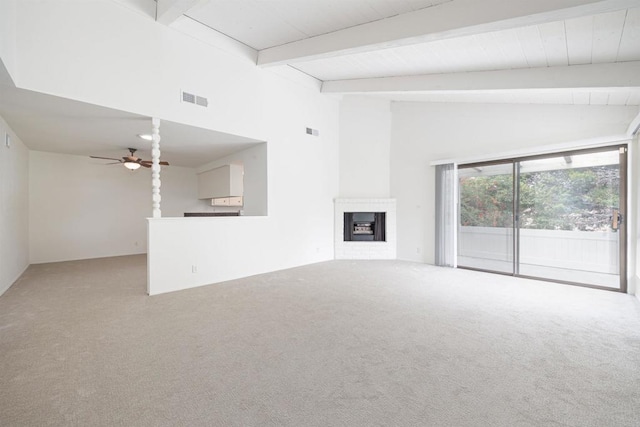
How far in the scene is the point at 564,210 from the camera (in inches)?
196

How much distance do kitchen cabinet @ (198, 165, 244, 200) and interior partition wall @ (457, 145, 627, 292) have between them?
5.33 metres

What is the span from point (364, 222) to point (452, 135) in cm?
274

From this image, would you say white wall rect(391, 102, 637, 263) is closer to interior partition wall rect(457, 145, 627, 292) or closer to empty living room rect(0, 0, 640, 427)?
empty living room rect(0, 0, 640, 427)

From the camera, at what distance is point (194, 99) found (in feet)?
14.9

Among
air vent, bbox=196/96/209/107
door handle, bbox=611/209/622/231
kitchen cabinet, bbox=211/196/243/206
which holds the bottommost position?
door handle, bbox=611/209/622/231

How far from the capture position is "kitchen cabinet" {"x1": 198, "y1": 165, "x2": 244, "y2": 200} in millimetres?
7574

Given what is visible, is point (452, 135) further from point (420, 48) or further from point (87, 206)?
point (87, 206)

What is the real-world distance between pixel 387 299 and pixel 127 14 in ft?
16.5

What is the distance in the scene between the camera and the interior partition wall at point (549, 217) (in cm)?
454

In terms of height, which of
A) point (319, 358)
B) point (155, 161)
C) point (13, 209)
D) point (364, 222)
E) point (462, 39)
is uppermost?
point (462, 39)

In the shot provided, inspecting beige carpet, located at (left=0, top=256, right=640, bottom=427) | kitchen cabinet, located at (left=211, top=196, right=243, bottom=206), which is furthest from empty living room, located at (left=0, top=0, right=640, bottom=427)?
kitchen cabinet, located at (left=211, top=196, right=243, bottom=206)

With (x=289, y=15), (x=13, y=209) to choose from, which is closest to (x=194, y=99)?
(x=289, y=15)

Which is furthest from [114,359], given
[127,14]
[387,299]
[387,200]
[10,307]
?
[387,200]

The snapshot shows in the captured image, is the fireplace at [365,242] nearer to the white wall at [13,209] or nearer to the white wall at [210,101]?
the white wall at [210,101]
